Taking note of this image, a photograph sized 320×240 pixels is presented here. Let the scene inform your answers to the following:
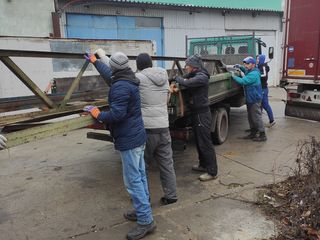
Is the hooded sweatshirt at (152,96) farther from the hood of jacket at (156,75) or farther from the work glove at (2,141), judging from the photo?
the work glove at (2,141)

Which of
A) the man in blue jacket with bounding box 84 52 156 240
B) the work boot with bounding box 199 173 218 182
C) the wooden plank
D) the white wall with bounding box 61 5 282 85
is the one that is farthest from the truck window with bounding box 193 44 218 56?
the wooden plank

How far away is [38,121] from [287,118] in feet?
22.9

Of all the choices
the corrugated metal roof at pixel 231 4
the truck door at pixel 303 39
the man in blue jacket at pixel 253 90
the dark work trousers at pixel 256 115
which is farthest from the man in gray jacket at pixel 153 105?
the corrugated metal roof at pixel 231 4

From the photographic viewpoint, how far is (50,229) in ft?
11.8

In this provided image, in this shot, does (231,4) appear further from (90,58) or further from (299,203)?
(299,203)

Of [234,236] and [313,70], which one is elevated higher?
[313,70]

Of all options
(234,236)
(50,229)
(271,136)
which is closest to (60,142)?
(50,229)

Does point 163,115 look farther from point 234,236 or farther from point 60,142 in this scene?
point 60,142

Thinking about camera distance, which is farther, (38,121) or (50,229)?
(50,229)

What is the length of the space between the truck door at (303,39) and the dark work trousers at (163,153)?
17.2ft

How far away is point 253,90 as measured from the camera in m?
6.47

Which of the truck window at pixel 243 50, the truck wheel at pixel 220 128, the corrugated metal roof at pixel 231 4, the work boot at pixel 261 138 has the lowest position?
the work boot at pixel 261 138

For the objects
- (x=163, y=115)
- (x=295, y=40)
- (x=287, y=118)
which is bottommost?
(x=287, y=118)

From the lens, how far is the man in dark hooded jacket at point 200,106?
4609mm
